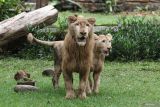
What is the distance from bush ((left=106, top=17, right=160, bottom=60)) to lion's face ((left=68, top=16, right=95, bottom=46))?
5391 millimetres

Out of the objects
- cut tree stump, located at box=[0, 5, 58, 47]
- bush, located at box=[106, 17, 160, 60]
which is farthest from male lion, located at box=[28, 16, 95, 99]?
bush, located at box=[106, 17, 160, 60]

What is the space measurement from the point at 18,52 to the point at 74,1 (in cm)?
1047

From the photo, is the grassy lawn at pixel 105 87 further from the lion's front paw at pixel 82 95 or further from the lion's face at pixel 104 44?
the lion's face at pixel 104 44

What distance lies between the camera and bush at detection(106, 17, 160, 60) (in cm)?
1550

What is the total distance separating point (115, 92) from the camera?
11.2 metres

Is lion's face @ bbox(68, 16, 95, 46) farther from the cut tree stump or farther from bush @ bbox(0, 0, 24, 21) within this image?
bush @ bbox(0, 0, 24, 21)

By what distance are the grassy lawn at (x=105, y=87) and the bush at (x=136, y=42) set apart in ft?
1.49

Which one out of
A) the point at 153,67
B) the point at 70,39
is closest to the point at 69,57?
the point at 70,39

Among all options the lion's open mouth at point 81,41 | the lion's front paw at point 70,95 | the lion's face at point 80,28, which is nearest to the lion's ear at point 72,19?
the lion's face at point 80,28

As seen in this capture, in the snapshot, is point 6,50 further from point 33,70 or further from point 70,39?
point 70,39

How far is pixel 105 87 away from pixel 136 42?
404cm

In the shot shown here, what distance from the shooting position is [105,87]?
11781 millimetres

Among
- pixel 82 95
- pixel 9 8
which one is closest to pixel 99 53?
pixel 82 95

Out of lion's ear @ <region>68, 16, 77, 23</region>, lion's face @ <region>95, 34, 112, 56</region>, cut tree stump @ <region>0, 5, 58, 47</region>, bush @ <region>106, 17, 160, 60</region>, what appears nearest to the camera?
lion's ear @ <region>68, 16, 77, 23</region>
